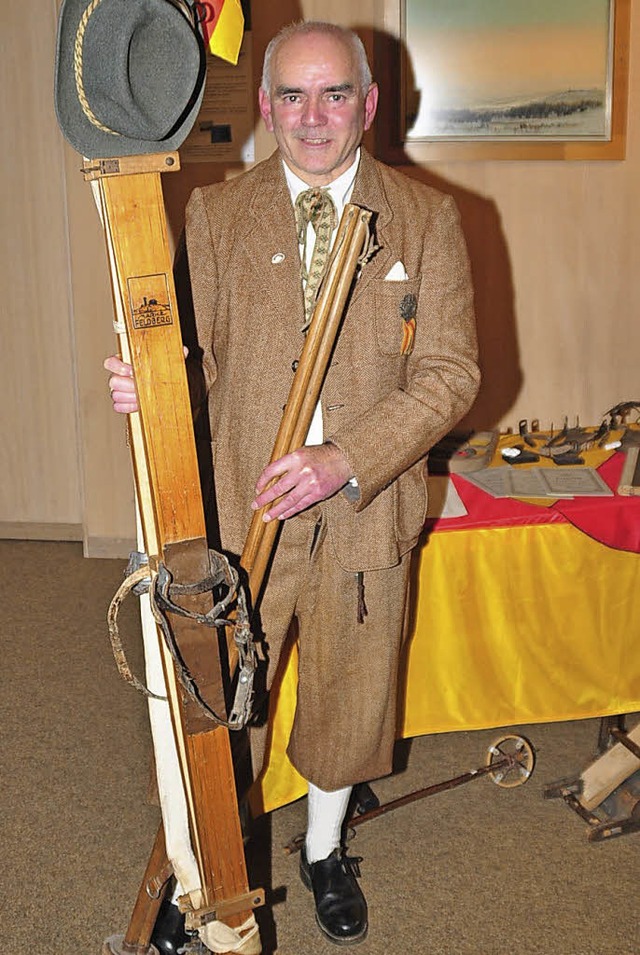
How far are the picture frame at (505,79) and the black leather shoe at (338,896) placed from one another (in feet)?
8.35

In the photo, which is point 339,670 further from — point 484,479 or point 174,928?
point 484,479

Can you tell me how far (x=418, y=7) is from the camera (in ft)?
11.8

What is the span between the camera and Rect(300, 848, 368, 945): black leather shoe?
2094 mm

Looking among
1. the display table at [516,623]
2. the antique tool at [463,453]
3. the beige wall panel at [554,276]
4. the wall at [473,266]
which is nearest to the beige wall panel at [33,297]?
the wall at [473,266]

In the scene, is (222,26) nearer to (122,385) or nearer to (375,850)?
(122,385)

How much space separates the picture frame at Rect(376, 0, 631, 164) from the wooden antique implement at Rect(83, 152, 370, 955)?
2.46 metres

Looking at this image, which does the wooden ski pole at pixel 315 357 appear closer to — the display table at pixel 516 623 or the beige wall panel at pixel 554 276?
the display table at pixel 516 623

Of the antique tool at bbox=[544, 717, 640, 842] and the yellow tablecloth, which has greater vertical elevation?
the yellow tablecloth

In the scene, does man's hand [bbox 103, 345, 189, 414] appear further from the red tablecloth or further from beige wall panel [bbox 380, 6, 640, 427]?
beige wall panel [bbox 380, 6, 640, 427]

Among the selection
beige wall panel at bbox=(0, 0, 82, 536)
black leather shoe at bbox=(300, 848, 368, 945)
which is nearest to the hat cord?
black leather shoe at bbox=(300, 848, 368, 945)

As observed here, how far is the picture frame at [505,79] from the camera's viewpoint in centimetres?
363

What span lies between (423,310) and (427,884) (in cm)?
129

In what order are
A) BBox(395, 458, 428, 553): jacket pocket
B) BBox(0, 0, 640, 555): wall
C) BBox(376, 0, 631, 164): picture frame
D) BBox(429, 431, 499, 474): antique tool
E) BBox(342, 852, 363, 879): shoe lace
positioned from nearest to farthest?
BBox(395, 458, 428, 553): jacket pocket
BBox(342, 852, 363, 879): shoe lace
BBox(429, 431, 499, 474): antique tool
BBox(376, 0, 631, 164): picture frame
BBox(0, 0, 640, 555): wall

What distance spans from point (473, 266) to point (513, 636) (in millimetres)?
1830
